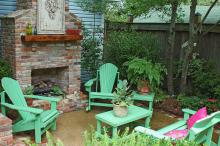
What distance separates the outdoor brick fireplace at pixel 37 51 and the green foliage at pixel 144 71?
3.76 feet

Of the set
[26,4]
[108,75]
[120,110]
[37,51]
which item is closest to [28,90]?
[37,51]

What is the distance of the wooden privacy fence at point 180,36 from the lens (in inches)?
232

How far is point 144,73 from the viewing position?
567 cm

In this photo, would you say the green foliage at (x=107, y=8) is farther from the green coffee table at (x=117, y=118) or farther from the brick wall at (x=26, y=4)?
the green coffee table at (x=117, y=118)

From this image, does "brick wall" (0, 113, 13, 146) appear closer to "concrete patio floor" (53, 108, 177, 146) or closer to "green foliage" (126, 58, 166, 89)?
"concrete patio floor" (53, 108, 177, 146)

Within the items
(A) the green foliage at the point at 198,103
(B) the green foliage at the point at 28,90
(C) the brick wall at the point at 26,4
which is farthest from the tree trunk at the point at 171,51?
(B) the green foliage at the point at 28,90

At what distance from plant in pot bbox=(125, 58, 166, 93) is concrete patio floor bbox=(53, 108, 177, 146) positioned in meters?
0.58

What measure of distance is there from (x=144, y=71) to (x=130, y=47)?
0.75 meters

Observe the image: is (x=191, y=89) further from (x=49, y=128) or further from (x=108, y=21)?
(x=49, y=128)

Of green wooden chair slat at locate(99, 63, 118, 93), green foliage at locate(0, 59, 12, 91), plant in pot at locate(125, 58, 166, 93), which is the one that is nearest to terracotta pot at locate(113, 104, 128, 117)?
plant in pot at locate(125, 58, 166, 93)

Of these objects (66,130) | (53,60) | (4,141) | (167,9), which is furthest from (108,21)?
(4,141)

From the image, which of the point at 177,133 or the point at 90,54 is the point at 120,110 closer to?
the point at 177,133

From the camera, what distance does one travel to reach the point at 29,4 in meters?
5.04

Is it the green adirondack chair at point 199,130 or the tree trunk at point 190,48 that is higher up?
the tree trunk at point 190,48
